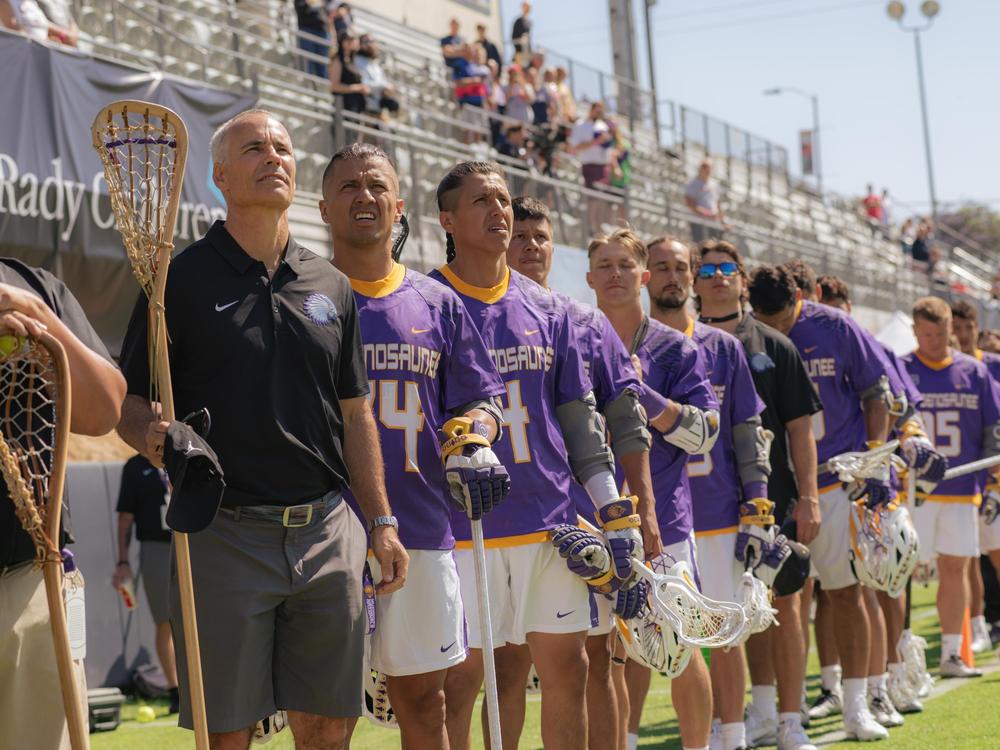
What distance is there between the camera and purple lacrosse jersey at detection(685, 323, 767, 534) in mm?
7023

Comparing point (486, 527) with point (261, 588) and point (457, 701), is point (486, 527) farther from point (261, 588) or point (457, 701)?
point (261, 588)

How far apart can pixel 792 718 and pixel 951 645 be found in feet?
10.5

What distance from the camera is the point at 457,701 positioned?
17.0ft

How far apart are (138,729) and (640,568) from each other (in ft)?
16.6

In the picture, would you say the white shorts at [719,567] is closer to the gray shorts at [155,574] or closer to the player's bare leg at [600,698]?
the player's bare leg at [600,698]

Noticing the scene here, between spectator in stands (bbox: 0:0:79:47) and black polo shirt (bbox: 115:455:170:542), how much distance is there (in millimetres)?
3113

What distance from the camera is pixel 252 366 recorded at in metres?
4.23

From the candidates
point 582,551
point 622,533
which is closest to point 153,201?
point 582,551

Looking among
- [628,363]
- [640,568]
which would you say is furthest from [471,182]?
[640,568]

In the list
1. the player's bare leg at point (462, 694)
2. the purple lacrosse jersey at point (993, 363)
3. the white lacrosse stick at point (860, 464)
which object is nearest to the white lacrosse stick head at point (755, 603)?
the white lacrosse stick at point (860, 464)

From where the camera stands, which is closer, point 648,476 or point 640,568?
point 640,568

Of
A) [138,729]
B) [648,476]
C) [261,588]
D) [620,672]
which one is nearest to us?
[261,588]

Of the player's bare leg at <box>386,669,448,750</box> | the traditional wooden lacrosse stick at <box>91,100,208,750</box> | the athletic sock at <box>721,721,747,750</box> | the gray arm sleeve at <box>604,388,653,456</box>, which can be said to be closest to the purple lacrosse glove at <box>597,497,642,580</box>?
the gray arm sleeve at <box>604,388,653,456</box>

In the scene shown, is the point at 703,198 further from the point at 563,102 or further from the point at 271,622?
the point at 271,622
